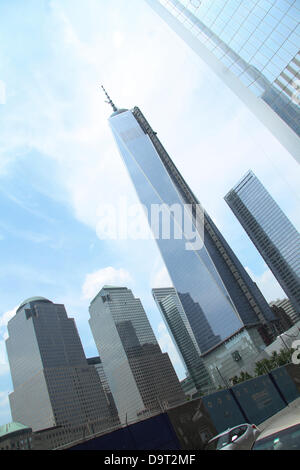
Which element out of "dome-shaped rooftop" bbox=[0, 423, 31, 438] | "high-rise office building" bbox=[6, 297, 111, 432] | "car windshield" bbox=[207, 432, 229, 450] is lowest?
→ "car windshield" bbox=[207, 432, 229, 450]

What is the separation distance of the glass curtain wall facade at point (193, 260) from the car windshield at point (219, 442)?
13291 centimetres

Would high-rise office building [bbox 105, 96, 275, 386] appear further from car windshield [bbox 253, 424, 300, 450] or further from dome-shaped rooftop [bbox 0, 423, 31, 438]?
car windshield [bbox 253, 424, 300, 450]

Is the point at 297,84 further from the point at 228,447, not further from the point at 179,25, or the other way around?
the point at 228,447

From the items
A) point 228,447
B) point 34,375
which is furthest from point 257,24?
point 34,375

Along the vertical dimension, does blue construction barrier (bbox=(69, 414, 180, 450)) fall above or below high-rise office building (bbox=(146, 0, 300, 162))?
below

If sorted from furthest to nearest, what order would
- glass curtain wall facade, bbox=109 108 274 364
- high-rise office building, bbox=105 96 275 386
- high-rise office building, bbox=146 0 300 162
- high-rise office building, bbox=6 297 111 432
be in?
high-rise office building, bbox=6 297 111 432 < glass curtain wall facade, bbox=109 108 274 364 < high-rise office building, bbox=105 96 275 386 < high-rise office building, bbox=146 0 300 162

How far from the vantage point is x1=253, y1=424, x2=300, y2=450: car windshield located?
8797mm

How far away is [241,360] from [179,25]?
13381 cm

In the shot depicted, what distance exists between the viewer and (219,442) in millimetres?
13438

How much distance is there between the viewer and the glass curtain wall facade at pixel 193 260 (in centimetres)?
14688

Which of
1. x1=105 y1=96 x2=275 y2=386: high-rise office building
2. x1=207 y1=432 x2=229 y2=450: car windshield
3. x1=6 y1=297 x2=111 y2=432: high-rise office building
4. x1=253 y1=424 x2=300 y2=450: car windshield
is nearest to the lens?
x1=253 y1=424 x2=300 y2=450: car windshield

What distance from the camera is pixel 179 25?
35.2 meters

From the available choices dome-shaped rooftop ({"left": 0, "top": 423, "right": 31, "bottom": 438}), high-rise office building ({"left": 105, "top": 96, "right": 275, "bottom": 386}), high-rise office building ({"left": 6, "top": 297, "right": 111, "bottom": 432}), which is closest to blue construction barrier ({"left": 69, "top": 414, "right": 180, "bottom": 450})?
dome-shaped rooftop ({"left": 0, "top": 423, "right": 31, "bottom": 438})

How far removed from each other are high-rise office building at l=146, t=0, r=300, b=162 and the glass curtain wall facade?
118808 mm
